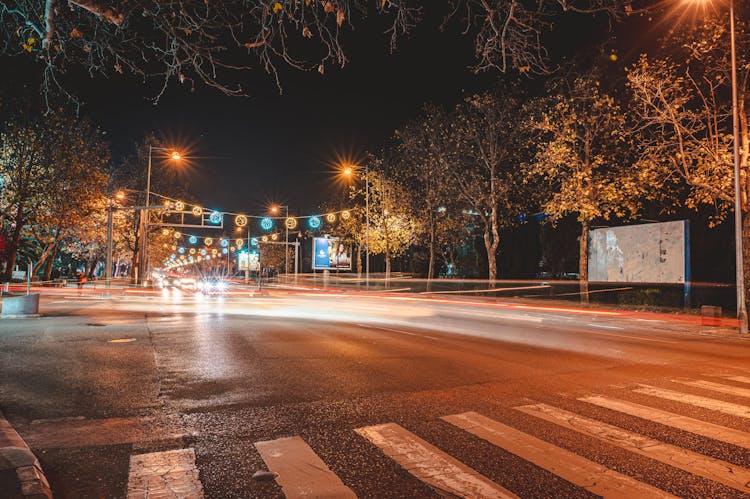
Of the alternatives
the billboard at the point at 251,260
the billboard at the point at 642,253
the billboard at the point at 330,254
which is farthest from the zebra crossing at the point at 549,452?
the billboard at the point at 251,260

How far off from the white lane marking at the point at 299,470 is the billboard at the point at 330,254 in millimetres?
46298

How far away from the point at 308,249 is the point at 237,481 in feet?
299

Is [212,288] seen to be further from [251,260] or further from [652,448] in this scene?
[652,448]

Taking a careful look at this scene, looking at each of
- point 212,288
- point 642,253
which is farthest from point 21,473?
point 212,288

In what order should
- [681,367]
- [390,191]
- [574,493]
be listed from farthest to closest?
[390,191] < [681,367] < [574,493]

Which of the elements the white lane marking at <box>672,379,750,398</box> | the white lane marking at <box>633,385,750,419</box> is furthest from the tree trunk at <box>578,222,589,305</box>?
the white lane marking at <box>633,385,750,419</box>

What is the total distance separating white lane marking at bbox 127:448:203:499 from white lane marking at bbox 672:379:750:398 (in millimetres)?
7537

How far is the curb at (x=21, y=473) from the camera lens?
384cm

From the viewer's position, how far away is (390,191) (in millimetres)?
42969

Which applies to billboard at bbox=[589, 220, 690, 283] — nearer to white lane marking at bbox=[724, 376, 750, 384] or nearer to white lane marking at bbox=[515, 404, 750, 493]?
white lane marking at bbox=[724, 376, 750, 384]

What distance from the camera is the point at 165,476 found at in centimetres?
450

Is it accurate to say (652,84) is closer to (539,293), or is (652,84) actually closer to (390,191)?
(539,293)

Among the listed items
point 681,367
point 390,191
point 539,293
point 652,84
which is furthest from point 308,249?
point 681,367

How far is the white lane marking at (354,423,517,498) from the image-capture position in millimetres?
4160
